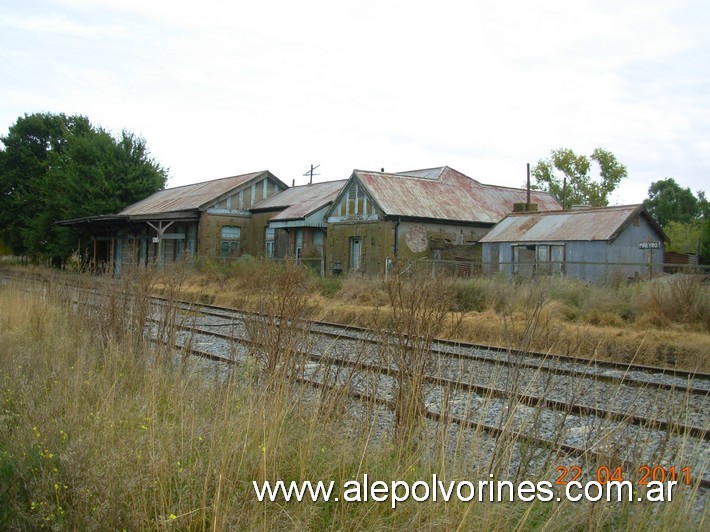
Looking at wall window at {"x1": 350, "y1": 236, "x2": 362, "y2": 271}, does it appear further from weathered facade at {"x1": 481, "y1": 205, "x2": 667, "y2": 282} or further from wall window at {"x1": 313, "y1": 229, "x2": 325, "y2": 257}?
weathered facade at {"x1": 481, "y1": 205, "x2": 667, "y2": 282}

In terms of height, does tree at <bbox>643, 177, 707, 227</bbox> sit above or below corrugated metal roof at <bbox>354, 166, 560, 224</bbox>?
above

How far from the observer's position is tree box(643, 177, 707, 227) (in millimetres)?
70938

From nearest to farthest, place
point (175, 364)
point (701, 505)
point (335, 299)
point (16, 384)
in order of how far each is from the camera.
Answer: point (701, 505)
point (16, 384)
point (175, 364)
point (335, 299)

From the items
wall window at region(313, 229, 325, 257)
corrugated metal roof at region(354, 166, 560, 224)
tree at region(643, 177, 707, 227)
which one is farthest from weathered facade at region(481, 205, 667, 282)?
tree at region(643, 177, 707, 227)

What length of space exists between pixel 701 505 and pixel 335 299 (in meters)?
16.3

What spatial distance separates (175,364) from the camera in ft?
25.3

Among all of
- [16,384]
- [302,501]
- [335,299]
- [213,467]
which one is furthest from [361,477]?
[335,299]

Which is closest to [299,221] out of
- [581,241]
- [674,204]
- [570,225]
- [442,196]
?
[442,196]

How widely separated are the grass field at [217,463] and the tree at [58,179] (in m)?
40.5

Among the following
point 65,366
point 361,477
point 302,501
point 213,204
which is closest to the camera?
point 302,501

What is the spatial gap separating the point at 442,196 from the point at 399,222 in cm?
457

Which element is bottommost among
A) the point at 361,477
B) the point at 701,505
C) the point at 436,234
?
the point at 701,505

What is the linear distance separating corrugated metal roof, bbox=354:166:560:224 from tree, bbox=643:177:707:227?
39.7 m

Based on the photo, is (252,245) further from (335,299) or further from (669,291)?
(669,291)
